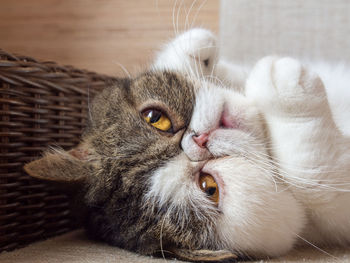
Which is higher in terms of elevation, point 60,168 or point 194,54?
point 194,54

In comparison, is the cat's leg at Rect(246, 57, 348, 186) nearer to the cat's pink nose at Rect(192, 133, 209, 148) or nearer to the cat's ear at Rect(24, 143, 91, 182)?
the cat's pink nose at Rect(192, 133, 209, 148)

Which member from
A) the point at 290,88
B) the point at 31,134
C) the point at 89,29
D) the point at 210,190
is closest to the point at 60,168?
the point at 31,134

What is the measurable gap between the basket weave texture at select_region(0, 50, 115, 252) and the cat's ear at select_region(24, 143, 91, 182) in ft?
0.35

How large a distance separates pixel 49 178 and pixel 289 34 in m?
1.27

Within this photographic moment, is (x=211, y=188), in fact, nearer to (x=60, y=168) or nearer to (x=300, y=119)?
(x=300, y=119)

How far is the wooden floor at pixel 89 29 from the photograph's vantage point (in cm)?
231

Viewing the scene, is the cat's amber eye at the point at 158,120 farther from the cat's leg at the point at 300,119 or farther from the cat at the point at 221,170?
the cat's leg at the point at 300,119

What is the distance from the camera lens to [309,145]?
838 millimetres

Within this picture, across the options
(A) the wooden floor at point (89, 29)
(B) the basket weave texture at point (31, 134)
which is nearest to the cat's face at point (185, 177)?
(B) the basket weave texture at point (31, 134)

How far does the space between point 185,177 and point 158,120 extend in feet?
0.53

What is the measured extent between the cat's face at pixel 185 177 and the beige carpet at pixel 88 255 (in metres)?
0.03

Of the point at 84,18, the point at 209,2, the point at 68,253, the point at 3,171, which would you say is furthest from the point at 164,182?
the point at 84,18

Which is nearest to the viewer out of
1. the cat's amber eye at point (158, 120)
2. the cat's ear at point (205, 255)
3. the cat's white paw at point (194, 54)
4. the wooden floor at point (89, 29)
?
the cat's ear at point (205, 255)

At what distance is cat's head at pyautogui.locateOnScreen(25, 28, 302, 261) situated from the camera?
0.82 m
